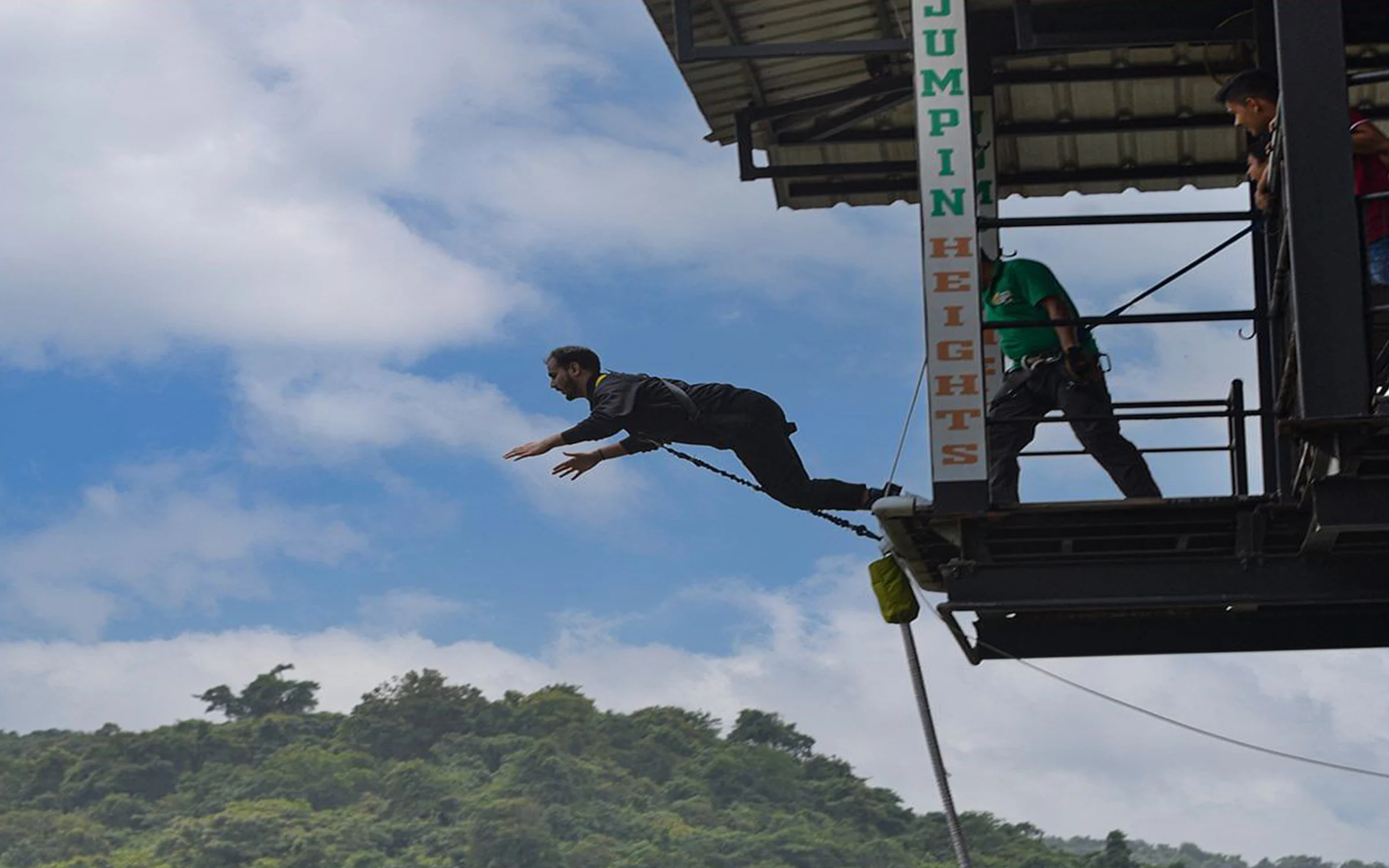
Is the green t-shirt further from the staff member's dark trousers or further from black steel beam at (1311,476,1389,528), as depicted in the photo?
black steel beam at (1311,476,1389,528)

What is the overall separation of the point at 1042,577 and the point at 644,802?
129 metres

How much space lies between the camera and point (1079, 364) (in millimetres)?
10953

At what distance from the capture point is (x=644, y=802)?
451 ft

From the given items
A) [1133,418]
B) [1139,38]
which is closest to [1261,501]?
[1133,418]

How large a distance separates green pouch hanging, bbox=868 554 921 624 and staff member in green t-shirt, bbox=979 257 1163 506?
33.0 inches

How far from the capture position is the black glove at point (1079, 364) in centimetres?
1092

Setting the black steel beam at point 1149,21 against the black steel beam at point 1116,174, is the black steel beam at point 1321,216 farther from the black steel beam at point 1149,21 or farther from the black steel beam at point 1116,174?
the black steel beam at point 1116,174

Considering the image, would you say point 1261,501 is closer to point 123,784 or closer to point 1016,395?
point 1016,395

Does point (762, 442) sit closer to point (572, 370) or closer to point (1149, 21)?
point (572, 370)

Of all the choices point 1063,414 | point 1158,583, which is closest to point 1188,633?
point 1158,583

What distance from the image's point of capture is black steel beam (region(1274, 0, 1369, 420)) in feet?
28.9

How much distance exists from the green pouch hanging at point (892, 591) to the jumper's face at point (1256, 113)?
2.70 m

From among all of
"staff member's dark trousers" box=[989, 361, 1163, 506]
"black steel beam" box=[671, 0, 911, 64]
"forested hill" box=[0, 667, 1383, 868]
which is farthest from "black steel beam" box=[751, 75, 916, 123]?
"forested hill" box=[0, 667, 1383, 868]

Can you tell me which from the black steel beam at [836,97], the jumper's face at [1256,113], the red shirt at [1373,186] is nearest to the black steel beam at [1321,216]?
the red shirt at [1373,186]
